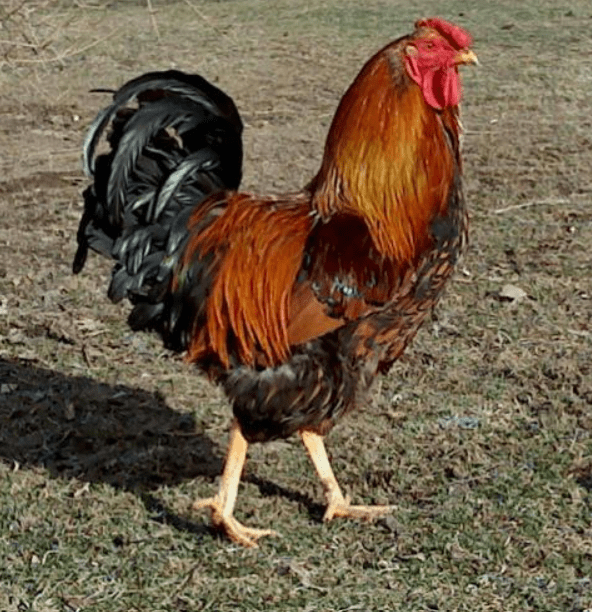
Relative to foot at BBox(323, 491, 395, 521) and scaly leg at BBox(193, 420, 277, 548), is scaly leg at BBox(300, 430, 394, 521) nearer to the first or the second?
foot at BBox(323, 491, 395, 521)

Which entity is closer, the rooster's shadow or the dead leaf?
the rooster's shadow

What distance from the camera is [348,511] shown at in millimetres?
4387

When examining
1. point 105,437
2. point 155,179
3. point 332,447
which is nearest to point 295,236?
point 155,179

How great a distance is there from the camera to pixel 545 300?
249 inches

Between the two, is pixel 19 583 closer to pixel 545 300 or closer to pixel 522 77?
pixel 545 300

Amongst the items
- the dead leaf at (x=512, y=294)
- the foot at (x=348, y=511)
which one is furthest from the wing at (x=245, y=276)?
the dead leaf at (x=512, y=294)

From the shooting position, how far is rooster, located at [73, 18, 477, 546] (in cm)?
401

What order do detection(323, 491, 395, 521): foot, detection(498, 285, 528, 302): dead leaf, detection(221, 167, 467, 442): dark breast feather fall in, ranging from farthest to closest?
detection(498, 285, 528, 302): dead leaf < detection(323, 491, 395, 521): foot < detection(221, 167, 467, 442): dark breast feather

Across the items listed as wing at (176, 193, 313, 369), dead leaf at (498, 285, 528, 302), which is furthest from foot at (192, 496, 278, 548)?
dead leaf at (498, 285, 528, 302)

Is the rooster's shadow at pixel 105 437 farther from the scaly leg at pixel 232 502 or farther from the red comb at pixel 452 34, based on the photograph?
the red comb at pixel 452 34

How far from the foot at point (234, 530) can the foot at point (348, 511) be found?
24 centimetres

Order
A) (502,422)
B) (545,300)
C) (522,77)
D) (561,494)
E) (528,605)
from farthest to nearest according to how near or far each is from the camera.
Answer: (522,77) < (545,300) < (502,422) < (561,494) < (528,605)

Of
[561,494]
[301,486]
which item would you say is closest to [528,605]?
[561,494]

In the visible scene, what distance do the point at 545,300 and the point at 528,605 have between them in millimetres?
2734
